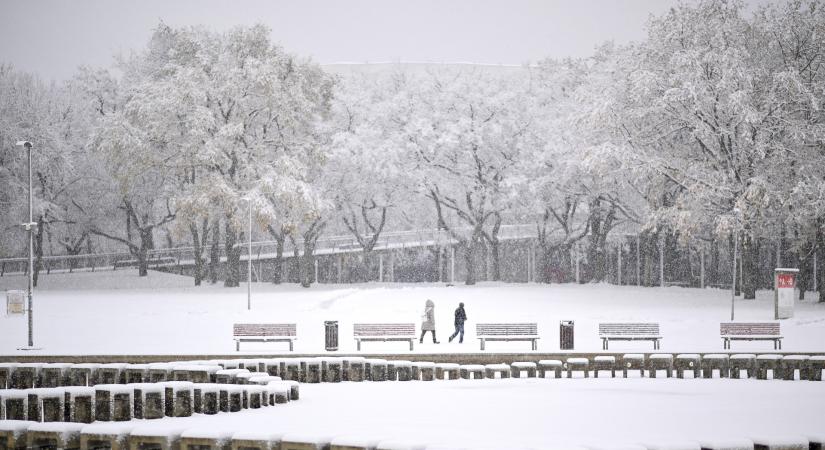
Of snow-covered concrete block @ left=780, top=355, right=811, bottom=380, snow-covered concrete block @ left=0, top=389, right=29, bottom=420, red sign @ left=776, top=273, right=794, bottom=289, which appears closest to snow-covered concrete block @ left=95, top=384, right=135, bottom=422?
snow-covered concrete block @ left=0, top=389, right=29, bottom=420

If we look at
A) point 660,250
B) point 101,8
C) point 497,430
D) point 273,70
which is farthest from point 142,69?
point 101,8

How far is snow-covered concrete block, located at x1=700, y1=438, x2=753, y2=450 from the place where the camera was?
12.5 m

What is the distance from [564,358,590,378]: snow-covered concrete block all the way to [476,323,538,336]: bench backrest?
533cm

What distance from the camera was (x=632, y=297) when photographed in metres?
53.6

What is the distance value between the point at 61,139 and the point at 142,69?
6.43 m

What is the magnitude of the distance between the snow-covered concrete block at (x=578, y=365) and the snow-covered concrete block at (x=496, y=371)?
4.76 ft

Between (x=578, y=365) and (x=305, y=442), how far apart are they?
1480 cm

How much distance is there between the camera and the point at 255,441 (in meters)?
12.9

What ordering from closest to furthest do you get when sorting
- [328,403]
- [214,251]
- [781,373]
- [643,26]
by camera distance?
[328,403]
[781,373]
[643,26]
[214,251]

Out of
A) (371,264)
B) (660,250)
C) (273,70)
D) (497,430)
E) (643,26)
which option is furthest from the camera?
(371,264)

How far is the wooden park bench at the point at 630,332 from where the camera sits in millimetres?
32344

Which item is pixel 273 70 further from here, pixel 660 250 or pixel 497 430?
pixel 497 430

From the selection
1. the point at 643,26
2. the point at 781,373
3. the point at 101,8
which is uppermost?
the point at 101,8

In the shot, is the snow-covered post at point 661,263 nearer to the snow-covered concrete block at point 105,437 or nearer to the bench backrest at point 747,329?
the bench backrest at point 747,329
